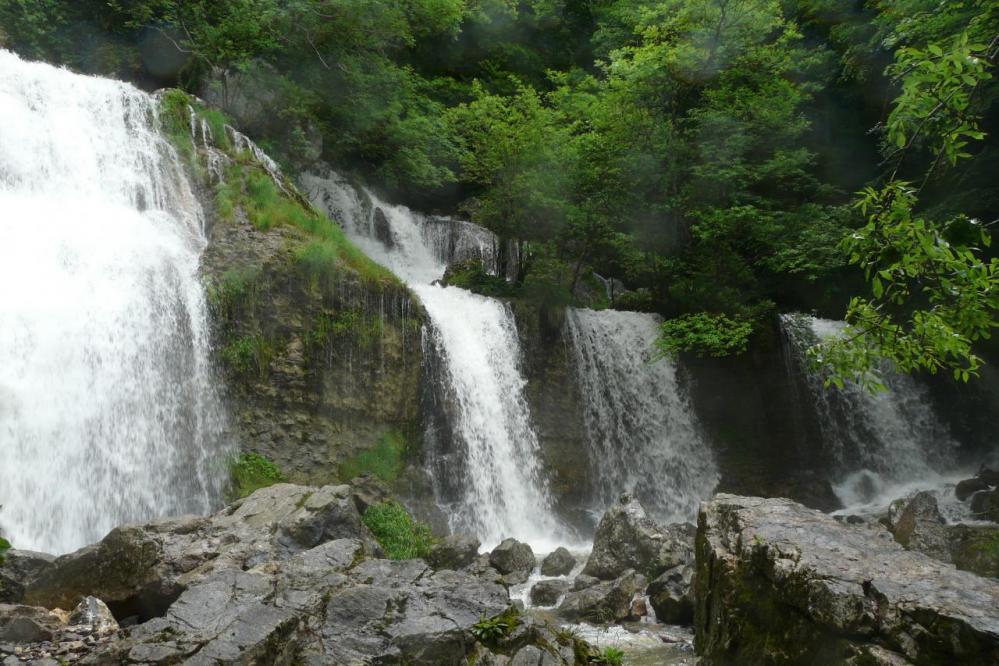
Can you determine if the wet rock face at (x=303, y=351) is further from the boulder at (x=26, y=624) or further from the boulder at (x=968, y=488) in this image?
the boulder at (x=968, y=488)

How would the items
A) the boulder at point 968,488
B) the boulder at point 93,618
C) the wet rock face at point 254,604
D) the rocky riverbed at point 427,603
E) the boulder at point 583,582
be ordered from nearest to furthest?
1. the rocky riverbed at point 427,603
2. the wet rock face at point 254,604
3. the boulder at point 93,618
4. the boulder at point 583,582
5. the boulder at point 968,488

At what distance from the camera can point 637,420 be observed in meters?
17.9

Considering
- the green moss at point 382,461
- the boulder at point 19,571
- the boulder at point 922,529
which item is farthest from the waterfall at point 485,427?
the boulder at point 19,571

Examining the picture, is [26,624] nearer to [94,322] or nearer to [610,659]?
[610,659]

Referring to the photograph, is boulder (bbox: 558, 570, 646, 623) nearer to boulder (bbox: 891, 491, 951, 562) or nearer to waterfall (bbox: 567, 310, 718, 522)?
boulder (bbox: 891, 491, 951, 562)

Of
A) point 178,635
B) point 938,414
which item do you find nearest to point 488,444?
point 178,635

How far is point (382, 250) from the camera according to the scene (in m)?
20.6

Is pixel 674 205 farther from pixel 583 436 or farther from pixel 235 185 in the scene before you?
pixel 235 185

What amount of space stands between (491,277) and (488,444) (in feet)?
20.2

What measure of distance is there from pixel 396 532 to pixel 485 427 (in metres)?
4.69

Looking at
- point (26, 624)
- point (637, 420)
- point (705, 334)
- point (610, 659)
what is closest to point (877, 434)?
point (705, 334)

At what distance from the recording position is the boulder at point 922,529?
10.5m

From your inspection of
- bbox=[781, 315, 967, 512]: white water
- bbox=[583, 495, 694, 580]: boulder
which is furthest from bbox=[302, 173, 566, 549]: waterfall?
bbox=[781, 315, 967, 512]: white water

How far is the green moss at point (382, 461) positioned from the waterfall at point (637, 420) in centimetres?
546
